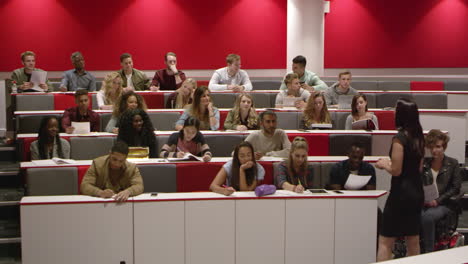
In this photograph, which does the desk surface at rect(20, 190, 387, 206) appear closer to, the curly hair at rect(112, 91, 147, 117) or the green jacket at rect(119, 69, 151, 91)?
the curly hair at rect(112, 91, 147, 117)

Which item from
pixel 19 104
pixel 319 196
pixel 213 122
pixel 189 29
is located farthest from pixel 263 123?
pixel 189 29

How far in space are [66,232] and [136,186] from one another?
1.76 feet

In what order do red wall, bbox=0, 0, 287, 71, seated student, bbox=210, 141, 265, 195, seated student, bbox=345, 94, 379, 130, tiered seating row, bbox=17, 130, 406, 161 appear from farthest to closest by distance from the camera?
red wall, bbox=0, 0, 287, 71 < seated student, bbox=345, 94, 379, 130 < tiered seating row, bbox=17, 130, 406, 161 < seated student, bbox=210, 141, 265, 195

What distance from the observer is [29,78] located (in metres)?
7.81

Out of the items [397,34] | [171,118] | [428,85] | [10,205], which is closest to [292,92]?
[171,118]

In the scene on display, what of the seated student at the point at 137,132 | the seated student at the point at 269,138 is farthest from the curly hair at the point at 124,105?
the seated student at the point at 269,138

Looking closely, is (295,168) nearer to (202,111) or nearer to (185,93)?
(202,111)

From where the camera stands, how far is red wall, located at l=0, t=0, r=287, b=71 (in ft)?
31.0

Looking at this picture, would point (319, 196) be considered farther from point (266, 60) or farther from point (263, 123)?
point (266, 60)

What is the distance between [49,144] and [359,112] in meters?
2.73

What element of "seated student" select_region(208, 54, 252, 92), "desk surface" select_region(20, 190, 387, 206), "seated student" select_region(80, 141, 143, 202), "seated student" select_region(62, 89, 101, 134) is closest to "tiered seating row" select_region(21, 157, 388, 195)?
"seated student" select_region(80, 141, 143, 202)

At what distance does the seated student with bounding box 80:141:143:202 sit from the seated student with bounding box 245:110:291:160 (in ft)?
4.20

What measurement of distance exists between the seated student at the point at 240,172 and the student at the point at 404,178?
1068mm

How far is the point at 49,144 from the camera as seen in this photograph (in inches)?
220
